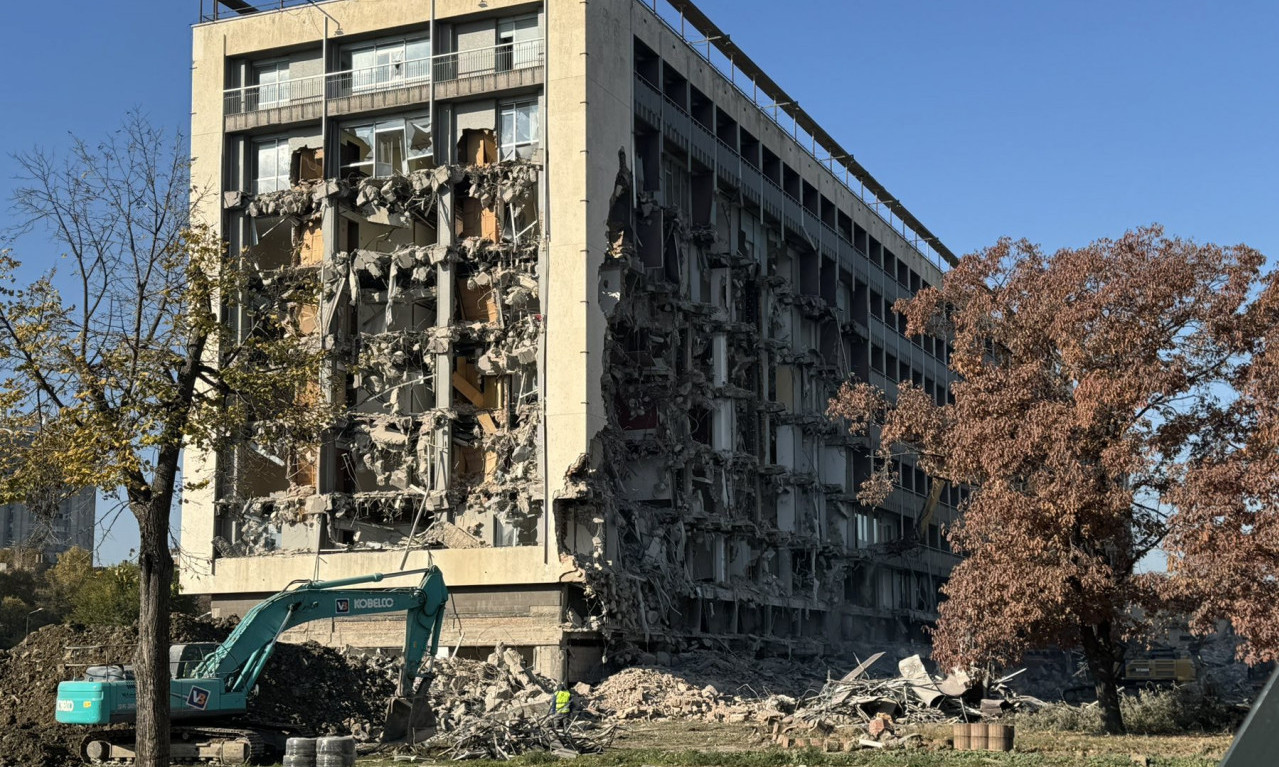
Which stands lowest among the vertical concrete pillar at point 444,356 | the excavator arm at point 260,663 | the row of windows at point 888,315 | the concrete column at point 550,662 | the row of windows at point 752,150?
the concrete column at point 550,662

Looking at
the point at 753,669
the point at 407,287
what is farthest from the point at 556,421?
the point at 753,669

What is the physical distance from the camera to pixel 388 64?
49.7m

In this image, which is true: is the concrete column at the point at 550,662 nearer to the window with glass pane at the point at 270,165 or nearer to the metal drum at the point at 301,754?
Answer: the window with glass pane at the point at 270,165

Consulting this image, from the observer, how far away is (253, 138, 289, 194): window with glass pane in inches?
2025

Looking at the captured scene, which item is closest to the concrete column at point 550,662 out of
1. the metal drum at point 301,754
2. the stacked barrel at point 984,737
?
the stacked barrel at point 984,737

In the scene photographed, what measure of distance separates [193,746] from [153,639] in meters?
7.82

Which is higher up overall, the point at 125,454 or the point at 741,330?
the point at 741,330

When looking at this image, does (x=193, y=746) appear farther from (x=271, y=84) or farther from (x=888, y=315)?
(x=888, y=315)

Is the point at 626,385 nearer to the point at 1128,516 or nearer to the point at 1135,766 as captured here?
the point at 1128,516

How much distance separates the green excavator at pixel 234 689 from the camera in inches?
987

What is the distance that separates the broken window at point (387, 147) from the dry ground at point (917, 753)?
23712 millimetres

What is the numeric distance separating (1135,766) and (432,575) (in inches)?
572

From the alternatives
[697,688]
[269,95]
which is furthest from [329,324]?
[697,688]

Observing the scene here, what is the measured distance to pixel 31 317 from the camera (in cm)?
1919
